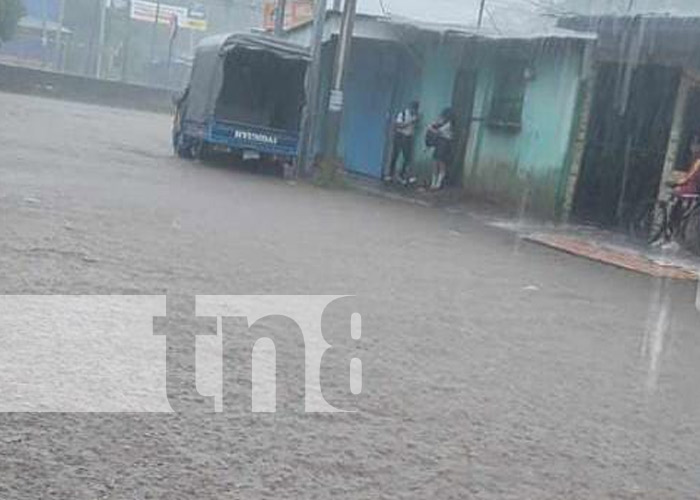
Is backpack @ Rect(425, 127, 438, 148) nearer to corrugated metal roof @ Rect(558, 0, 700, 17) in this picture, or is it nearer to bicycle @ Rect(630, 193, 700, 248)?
corrugated metal roof @ Rect(558, 0, 700, 17)

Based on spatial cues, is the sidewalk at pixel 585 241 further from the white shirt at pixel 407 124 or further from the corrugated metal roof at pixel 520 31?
the corrugated metal roof at pixel 520 31

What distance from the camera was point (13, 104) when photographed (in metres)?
33.2

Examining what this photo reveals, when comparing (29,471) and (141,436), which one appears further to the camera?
(141,436)

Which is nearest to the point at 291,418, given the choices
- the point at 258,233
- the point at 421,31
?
the point at 258,233

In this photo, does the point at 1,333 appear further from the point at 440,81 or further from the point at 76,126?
the point at 76,126

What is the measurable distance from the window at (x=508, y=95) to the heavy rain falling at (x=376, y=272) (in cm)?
5

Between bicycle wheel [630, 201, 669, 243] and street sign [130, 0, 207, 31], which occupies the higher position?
street sign [130, 0, 207, 31]

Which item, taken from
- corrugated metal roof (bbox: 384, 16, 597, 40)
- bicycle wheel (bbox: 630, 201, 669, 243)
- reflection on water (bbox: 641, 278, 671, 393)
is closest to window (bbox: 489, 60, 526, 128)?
corrugated metal roof (bbox: 384, 16, 597, 40)

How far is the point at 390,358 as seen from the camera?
651cm

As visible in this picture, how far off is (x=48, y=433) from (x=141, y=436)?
388 mm

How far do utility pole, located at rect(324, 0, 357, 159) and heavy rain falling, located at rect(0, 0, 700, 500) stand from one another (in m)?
0.07

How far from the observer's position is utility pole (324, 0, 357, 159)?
2039 cm

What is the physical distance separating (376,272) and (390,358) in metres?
3.50

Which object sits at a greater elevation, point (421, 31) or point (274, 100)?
point (421, 31)
